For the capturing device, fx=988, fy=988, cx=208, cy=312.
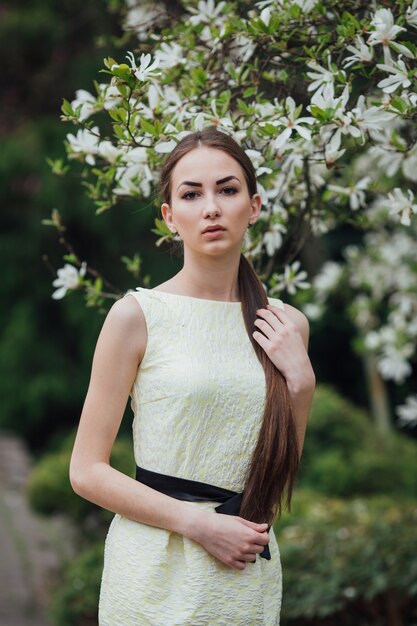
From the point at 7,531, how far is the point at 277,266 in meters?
4.73

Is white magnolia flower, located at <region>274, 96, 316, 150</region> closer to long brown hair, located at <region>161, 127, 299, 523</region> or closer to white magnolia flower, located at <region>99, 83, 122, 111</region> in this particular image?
long brown hair, located at <region>161, 127, 299, 523</region>

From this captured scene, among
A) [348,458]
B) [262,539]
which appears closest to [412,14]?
[262,539]

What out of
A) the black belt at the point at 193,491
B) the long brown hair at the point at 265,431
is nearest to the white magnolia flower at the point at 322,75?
the long brown hair at the point at 265,431

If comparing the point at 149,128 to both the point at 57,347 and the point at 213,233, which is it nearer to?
the point at 213,233

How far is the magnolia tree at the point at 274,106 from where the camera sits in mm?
2531

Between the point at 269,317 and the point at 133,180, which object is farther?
the point at 133,180

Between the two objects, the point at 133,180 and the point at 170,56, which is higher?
the point at 170,56

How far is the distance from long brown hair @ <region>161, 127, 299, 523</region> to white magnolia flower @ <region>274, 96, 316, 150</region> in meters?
0.11

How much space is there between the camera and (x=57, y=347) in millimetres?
9445

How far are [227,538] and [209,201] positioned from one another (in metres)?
0.78

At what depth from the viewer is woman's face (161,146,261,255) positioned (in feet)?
7.72

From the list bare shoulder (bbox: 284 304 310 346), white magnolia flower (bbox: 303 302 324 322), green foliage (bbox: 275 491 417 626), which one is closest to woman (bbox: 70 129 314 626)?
bare shoulder (bbox: 284 304 310 346)

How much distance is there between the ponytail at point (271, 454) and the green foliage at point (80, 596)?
300 cm

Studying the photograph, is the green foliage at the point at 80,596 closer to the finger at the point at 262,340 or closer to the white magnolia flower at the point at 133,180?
the white magnolia flower at the point at 133,180
